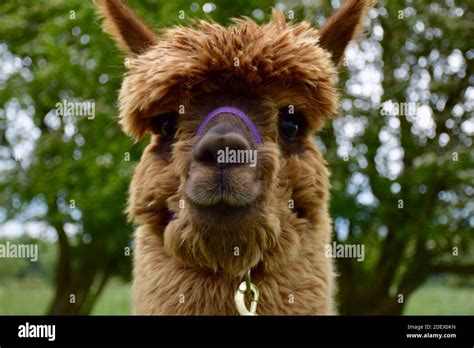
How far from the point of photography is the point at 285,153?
2.36 metres

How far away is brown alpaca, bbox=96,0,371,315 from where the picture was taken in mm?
2133

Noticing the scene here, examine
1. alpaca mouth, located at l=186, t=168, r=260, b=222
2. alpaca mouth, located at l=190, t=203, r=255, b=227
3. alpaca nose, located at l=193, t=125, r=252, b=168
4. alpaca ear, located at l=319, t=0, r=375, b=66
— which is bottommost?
alpaca mouth, located at l=190, t=203, r=255, b=227

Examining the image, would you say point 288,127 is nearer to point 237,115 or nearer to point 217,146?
point 237,115

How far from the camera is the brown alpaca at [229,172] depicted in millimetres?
2133

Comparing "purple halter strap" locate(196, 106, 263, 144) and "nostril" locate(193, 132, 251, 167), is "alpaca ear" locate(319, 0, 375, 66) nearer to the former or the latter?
"purple halter strap" locate(196, 106, 263, 144)

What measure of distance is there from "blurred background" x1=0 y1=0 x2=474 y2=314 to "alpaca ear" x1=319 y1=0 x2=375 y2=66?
3705mm

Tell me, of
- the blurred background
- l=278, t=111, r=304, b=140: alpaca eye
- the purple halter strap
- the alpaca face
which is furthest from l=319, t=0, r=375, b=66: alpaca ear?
the blurred background

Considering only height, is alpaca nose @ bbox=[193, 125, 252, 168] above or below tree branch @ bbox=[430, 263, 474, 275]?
above

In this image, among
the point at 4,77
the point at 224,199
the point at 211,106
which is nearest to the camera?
the point at 224,199

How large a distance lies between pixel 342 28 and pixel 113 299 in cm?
1058

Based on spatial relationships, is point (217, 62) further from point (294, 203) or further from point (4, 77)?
point (4, 77)

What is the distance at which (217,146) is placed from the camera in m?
2.05
